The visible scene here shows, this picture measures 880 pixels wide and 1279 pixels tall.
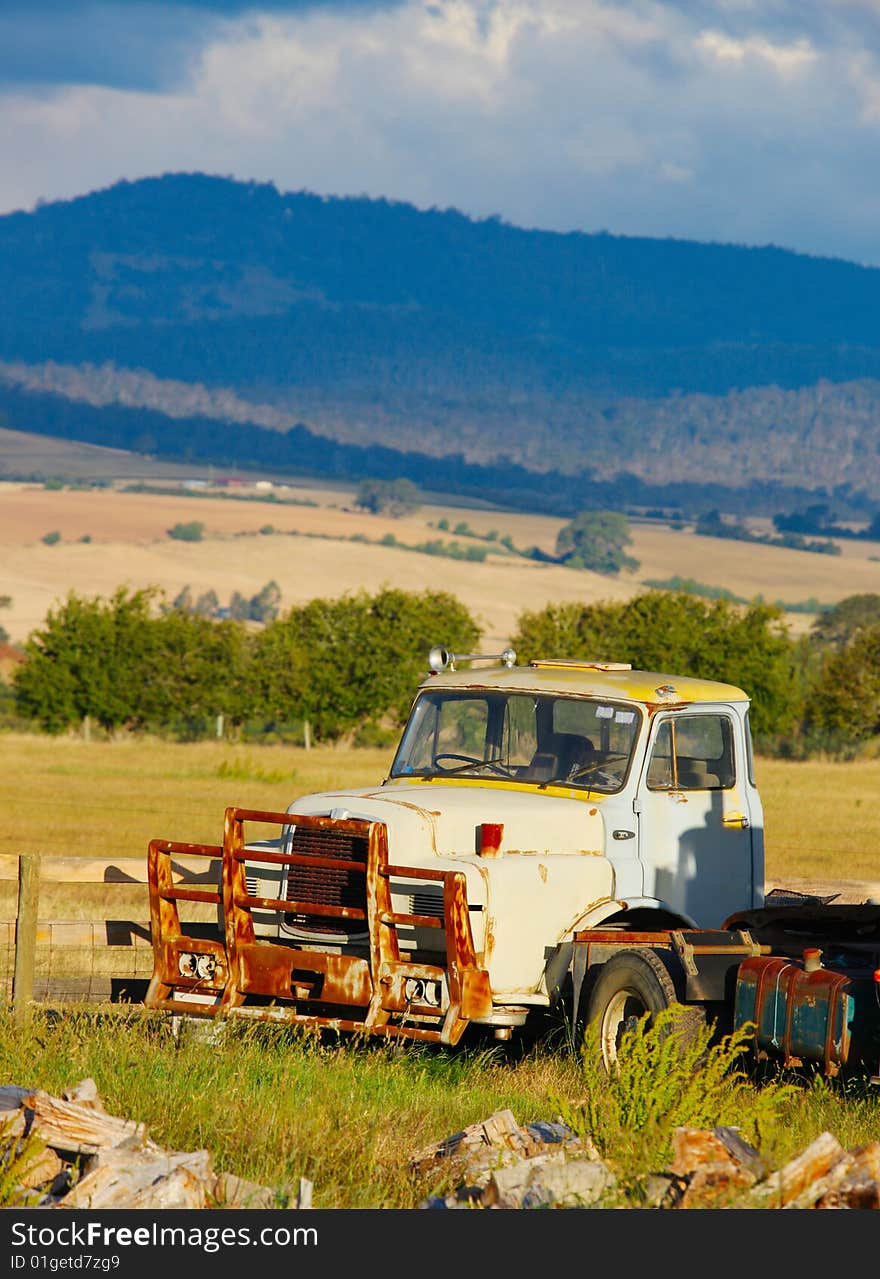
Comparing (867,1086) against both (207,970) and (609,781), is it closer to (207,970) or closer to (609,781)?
(609,781)

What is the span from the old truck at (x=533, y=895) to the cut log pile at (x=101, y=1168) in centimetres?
266

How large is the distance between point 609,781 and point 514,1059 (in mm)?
1853

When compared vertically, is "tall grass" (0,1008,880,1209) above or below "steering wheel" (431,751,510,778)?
below

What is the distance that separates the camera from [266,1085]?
8578mm

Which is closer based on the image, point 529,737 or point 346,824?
point 346,824

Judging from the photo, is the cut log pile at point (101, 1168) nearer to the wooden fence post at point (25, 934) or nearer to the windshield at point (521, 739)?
the wooden fence post at point (25, 934)

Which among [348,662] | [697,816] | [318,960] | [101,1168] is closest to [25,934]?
[318,960]

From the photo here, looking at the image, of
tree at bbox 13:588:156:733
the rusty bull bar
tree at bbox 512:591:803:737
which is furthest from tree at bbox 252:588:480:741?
the rusty bull bar

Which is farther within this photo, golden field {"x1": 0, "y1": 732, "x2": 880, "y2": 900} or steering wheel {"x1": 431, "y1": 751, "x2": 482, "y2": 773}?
golden field {"x1": 0, "y1": 732, "x2": 880, "y2": 900}

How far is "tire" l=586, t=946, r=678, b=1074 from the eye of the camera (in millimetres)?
9766

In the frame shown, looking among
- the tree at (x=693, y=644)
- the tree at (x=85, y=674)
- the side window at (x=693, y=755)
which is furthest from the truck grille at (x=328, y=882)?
the tree at (x=85, y=674)

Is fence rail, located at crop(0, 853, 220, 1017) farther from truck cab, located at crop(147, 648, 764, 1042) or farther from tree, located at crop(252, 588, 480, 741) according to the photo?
tree, located at crop(252, 588, 480, 741)

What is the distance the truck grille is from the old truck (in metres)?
0.01
